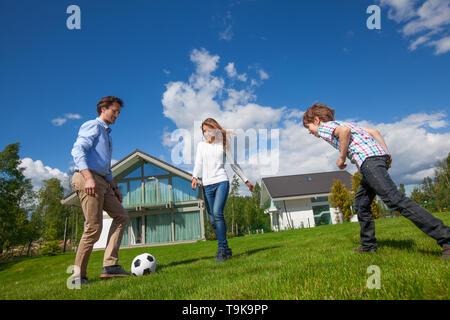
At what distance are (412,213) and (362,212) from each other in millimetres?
951

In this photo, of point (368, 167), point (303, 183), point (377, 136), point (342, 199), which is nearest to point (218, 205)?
point (368, 167)

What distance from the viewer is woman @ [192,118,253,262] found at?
450cm

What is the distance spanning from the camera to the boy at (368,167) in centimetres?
252

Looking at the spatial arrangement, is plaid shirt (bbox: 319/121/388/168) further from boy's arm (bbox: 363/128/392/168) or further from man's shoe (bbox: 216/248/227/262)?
man's shoe (bbox: 216/248/227/262)

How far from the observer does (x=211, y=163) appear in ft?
15.5

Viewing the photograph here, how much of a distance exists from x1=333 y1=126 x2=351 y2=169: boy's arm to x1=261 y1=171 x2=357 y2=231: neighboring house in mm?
25478

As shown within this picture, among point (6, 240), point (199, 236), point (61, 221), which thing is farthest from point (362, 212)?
point (61, 221)

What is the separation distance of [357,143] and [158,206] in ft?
55.6

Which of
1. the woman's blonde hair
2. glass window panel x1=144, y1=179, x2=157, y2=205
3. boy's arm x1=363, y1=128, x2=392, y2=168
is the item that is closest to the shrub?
glass window panel x1=144, y1=179, x2=157, y2=205

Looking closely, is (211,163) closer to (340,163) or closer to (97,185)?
(97,185)

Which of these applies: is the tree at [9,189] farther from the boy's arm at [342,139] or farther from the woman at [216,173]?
the boy's arm at [342,139]

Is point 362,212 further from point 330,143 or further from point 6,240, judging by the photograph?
point 6,240

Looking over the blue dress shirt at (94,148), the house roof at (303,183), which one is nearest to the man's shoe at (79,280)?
the blue dress shirt at (94,148)
